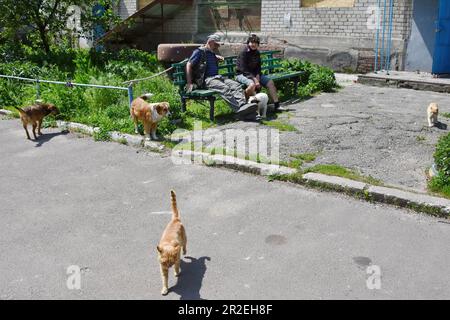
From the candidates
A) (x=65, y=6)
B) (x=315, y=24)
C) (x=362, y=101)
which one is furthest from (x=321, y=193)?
(x=65, y=6)

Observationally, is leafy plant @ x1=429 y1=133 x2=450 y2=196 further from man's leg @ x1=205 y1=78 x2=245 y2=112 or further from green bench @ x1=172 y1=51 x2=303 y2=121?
green bench @ x1=172 y1=51 x2=303 y2=121

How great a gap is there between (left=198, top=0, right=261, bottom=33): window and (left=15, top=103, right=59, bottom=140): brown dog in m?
9.42

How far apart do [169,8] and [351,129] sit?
12.2m

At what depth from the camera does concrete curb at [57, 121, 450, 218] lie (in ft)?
14.8

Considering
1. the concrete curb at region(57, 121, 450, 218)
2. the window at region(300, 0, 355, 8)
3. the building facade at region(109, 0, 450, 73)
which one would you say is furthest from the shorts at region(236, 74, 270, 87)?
the window at region(300, 0, 355, 8)

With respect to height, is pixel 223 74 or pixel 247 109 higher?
pixel 223 74

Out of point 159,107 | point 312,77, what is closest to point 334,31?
point 312,77

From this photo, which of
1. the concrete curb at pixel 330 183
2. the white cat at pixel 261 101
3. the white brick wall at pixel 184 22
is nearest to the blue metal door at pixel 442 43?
the white cat at pixel 261 101

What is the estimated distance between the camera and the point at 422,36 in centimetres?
1191

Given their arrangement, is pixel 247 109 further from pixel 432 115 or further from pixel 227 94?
pixel 432 115

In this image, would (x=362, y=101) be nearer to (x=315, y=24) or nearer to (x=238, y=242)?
(x=315, y=24)

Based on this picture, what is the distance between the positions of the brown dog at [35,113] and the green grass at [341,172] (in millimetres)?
4465

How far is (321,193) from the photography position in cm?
502

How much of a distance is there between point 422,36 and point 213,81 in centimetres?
689
